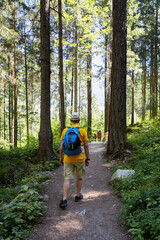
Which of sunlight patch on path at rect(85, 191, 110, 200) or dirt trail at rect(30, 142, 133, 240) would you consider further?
sunlight patch on path at rect(85, 191, 110, 200)

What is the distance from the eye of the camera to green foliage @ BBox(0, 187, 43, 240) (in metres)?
2.64

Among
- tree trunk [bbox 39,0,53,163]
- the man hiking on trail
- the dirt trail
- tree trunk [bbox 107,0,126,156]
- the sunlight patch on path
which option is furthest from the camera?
tree trunk [bbox 39,0,53,163]

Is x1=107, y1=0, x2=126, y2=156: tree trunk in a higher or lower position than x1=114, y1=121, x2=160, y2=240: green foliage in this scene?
higher

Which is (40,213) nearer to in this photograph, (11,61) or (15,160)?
(15,160)

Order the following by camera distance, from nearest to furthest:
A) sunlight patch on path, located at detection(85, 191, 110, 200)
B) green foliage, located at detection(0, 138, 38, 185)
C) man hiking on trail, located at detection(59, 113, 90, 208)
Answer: man hiking on trail, located at detection(59, 113, 90, 208) < sunlight patch on path, located at detection(85, 191, 110, 200) < green foliage, located at detection(0, 138, 38, 185)

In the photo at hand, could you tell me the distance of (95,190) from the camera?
186 inches

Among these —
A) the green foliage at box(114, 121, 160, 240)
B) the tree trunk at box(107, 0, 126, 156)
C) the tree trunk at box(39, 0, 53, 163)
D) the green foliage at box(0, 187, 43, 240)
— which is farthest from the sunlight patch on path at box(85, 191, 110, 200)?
the tree trunk at box(39, 0, 53, 163)

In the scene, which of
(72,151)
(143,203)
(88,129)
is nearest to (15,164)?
(72,151)

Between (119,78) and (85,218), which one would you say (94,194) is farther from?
(119,78)

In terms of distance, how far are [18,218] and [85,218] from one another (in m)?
1.26

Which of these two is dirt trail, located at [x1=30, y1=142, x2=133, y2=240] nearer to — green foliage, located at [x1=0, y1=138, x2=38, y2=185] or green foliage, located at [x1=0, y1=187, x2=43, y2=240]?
green foliage, located at [x1=0, y1=187, x2=43, y2=240]

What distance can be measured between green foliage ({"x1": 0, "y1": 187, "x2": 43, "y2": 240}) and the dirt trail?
174 mm

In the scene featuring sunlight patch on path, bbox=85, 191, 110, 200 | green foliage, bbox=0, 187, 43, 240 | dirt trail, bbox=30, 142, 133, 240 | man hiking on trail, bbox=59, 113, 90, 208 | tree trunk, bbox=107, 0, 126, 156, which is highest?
tree trunk, bbox=107, 0, 126, 156

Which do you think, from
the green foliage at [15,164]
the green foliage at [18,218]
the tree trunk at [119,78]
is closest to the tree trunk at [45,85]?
the green foliage at [15,164]
